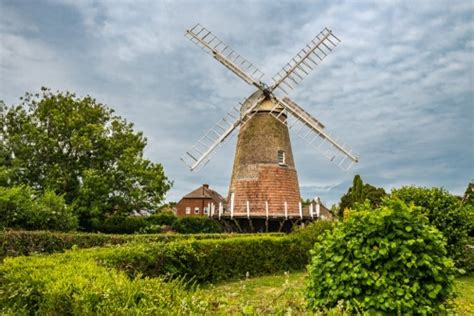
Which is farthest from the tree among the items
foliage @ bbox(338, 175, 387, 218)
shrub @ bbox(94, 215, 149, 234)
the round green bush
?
the round green bush

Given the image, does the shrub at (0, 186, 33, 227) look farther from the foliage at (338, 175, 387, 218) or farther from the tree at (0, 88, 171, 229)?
the foliage at (338, 175, 387, 218)

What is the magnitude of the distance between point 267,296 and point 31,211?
11.6m

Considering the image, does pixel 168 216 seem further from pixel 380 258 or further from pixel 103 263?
pixel 380 258

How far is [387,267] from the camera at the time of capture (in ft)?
17.0

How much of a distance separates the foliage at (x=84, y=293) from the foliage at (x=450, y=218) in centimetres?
1104

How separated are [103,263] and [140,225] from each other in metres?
21.5

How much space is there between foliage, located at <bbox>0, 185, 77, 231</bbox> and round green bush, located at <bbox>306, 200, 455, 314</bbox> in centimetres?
1261

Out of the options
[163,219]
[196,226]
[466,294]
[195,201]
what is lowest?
[466,294]

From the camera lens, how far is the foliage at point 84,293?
3639mm

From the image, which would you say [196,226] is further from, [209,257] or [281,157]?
[209,257]

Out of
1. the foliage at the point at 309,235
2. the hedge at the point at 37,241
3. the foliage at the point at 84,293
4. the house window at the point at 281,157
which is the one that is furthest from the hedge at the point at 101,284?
the house window at the point at 281,157

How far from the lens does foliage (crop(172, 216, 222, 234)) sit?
100 ft

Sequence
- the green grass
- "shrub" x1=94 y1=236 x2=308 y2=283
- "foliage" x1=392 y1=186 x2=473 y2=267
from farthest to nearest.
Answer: "foliage" x1=392 y1=186 x2=473 y2=267 < "shrub" x1=94 y1=236 x2=308 y2=283 < the green grass

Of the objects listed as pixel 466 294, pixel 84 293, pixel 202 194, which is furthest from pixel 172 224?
pixel 84 293
